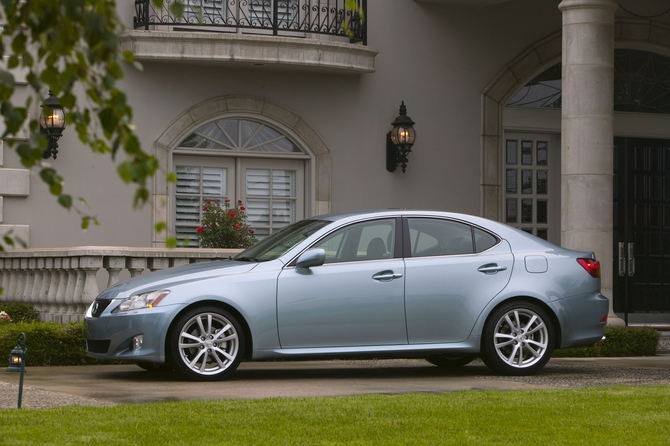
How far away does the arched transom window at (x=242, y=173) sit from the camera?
14297mm

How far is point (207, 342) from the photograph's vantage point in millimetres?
8023

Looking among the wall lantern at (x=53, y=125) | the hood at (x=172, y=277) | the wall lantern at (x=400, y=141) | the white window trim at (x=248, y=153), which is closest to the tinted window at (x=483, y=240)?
the hood at (x=172, y=277)

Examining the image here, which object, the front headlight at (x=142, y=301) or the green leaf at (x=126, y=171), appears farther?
the front headlight at (x=142, y=301)

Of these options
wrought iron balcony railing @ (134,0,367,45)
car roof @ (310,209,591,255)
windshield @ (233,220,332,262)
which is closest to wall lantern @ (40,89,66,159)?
wrought iron balcony railing @ (134,0,367,45)

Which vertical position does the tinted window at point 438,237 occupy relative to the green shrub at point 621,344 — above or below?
above

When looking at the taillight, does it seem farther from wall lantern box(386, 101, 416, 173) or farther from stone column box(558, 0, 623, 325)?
wall lantern box(386, 101, 416, 173)

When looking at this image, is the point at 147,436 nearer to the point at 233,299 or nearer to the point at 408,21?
the point at 233,299

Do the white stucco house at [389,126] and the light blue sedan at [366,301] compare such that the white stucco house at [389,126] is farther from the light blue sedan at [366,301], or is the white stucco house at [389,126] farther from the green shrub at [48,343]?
the light blue sedan at [366,301]

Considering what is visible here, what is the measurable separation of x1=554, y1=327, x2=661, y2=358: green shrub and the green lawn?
436 centimetres

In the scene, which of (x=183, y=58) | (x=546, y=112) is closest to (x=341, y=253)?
(x=183, y=58)

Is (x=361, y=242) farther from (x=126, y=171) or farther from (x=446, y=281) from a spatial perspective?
(x=126, y=171)

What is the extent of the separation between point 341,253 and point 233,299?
107cm

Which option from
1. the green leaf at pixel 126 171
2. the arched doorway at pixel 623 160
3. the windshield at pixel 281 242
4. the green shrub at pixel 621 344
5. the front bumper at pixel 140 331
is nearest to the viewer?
the green leaf at pixel 126 171

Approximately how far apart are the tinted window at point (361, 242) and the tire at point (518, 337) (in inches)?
44.7
